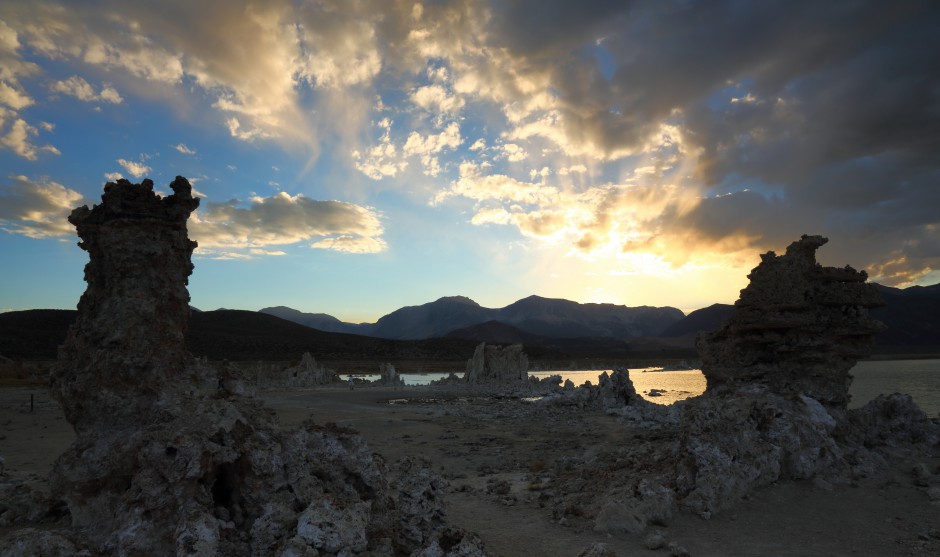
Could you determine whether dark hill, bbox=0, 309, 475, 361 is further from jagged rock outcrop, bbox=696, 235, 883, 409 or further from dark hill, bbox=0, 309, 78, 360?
jagged rock outcrop, bbox=696, 235, 883, 409

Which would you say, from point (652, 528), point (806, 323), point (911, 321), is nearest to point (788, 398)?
point (806, 323)

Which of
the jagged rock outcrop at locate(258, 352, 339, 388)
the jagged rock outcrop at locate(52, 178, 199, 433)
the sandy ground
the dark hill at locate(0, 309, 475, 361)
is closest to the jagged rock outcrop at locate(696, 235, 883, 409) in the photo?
the sandy ground

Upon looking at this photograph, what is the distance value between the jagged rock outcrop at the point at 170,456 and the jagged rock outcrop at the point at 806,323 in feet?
29.7

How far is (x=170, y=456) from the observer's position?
17.7 feet

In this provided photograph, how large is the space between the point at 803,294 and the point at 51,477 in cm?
1371

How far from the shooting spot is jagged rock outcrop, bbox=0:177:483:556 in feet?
16.3

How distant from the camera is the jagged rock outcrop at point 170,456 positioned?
4.97 metres

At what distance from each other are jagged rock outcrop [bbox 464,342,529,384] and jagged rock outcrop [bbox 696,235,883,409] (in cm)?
3711

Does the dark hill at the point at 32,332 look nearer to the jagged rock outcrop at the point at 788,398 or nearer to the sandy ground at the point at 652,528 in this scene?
the sandy ground at the point at 652,528

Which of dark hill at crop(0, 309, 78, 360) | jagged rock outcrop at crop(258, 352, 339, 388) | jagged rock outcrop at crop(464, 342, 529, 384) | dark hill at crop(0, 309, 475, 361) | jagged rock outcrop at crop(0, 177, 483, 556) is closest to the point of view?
jagged rock outcrop at crop(0, 177, 483, 556)

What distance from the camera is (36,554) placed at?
4699 millimetres

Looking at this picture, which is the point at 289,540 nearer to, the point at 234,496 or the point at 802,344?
the point at 234,496

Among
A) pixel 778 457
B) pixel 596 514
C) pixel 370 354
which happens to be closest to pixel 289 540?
pixel 596 514

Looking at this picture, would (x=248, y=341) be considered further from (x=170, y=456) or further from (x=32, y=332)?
(x=170, y=456)
